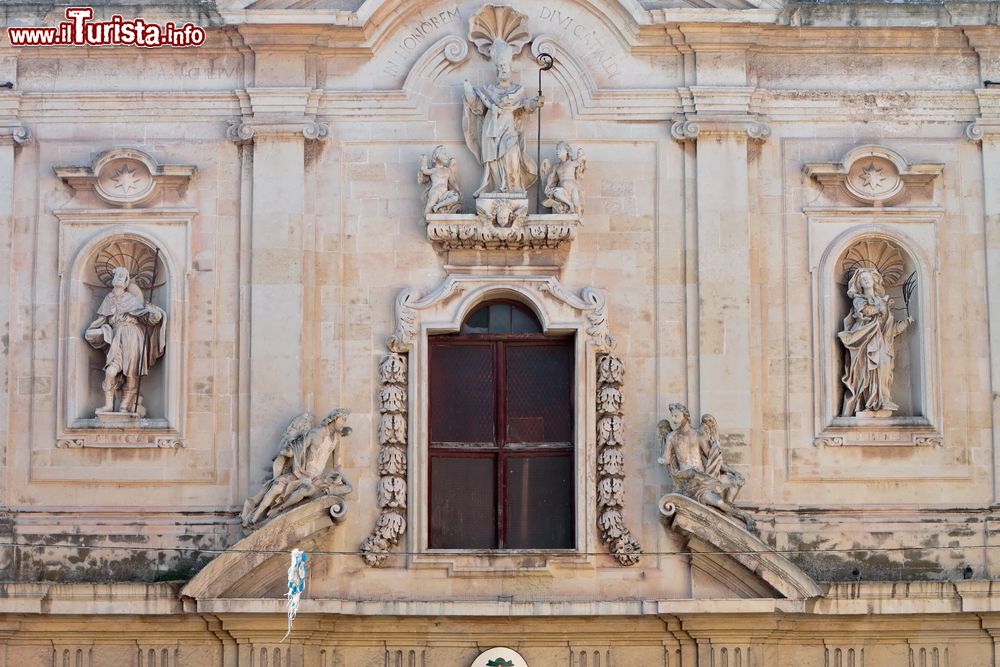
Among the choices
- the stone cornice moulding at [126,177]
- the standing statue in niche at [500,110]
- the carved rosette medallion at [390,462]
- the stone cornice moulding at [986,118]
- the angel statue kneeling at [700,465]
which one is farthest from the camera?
the stone cornice moulding at [986,118]

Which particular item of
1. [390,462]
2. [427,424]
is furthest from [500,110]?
[390,462]

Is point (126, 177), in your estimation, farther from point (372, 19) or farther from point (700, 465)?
point (700, 465)

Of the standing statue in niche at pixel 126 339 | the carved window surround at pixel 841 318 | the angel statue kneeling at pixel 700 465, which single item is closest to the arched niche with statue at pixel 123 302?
the standing statue in niche at pixel 126 339

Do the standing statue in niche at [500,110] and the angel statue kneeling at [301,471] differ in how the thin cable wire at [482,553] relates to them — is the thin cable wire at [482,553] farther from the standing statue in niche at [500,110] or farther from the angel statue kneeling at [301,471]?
the standing statue in niche at [500,110]

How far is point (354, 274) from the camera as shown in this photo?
72.8 feet

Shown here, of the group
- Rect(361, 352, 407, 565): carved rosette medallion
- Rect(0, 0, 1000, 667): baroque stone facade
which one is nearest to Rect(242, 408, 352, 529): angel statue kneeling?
Rect(0, 0, 1000, 667): baroque stone facade

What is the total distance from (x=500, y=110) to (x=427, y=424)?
307 centimetres

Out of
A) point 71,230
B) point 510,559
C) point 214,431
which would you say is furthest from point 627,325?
point 71,230

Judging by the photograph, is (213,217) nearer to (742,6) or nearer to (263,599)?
(263,599)

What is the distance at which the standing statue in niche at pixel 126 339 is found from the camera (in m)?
22.0

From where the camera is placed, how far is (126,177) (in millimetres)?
22359

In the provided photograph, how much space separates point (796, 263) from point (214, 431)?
19.0ft

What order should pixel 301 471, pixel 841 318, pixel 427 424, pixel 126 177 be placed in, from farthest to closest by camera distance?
1. pixel 126 177
2. pixel 841 318
3. pixel 427 424
4. pixel 301 471

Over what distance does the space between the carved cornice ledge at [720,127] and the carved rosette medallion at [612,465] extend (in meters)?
2.34
